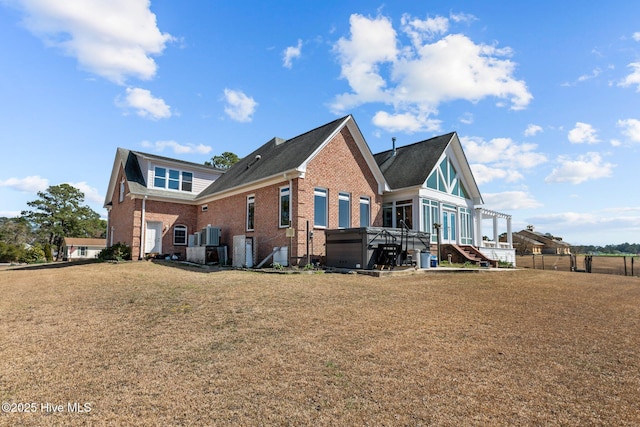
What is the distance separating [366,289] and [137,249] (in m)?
17.1

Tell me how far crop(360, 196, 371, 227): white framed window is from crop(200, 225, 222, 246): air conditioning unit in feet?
25.8

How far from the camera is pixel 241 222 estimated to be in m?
19.1

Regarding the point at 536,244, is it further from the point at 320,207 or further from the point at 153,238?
the point at 153,238

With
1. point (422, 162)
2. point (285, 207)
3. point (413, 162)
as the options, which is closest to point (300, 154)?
point (285, 207)

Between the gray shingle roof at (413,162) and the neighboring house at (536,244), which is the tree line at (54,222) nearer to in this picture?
the gray shingle roof at (413,162)

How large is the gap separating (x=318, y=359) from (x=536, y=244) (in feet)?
166

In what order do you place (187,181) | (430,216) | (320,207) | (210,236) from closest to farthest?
(320,207) → (210,236) → (430,216) → (187,181)

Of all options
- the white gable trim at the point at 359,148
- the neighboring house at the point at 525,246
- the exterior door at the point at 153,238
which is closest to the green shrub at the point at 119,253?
the exterior door at the point at 153,238

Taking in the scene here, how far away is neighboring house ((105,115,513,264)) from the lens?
16203 mm

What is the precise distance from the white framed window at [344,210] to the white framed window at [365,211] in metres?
1.04

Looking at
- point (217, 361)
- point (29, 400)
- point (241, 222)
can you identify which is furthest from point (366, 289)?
point (241, 222)

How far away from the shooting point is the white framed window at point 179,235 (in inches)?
916

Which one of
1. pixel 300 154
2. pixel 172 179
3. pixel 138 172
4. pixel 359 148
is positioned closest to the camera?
pixel 300 154

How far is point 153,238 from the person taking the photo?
22.3 metres
